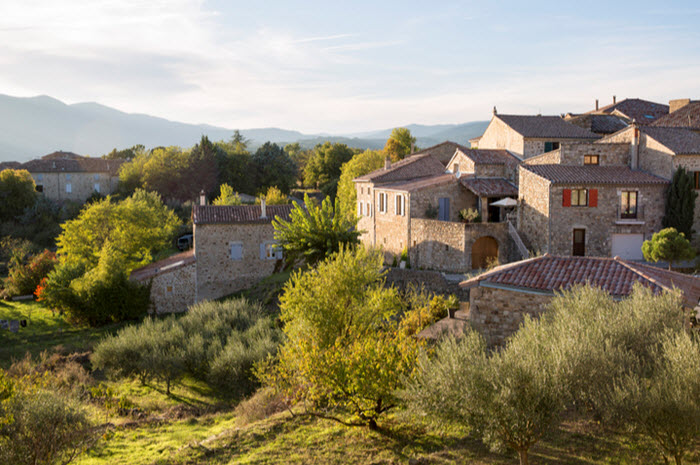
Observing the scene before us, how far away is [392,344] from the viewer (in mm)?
12039

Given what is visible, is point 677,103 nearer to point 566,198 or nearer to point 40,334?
point 566,198

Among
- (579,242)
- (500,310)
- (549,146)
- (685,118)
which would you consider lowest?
(500,310)

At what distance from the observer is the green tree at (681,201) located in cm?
2592

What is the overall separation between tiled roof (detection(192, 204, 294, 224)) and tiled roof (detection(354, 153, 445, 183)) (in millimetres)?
7063

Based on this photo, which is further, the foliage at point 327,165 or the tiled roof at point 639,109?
the foliage at point 327,165

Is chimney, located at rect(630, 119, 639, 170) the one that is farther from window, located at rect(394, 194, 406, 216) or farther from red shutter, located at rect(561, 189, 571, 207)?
window, located at rect(394, 194, 406, 216)

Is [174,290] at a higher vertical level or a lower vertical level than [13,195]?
lower

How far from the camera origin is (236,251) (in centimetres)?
3316

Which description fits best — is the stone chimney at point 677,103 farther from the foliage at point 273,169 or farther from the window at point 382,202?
the foliage at point 273,169

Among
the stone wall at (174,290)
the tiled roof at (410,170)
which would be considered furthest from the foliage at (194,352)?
the tiled roof at (410,170)

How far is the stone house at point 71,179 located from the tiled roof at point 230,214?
40.5m

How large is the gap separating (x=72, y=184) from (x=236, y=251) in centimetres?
4357

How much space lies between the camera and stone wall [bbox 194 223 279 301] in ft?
106

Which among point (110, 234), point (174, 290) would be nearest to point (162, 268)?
point (174, 290)
